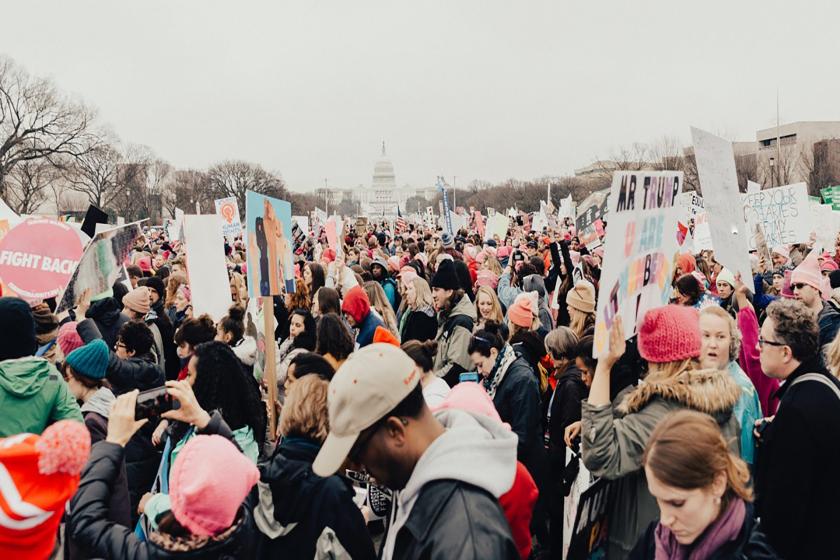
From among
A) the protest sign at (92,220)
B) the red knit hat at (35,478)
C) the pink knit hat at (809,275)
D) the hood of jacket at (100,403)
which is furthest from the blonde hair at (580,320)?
the protest sign at (92,220)

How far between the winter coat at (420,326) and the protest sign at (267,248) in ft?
5.32

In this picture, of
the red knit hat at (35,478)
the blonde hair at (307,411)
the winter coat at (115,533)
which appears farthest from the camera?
the blonde hair at (307,411)

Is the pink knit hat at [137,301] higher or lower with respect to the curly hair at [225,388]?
higher

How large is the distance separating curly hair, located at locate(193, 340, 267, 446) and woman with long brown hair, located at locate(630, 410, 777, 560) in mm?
2563

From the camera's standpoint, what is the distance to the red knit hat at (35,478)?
7.92 ft

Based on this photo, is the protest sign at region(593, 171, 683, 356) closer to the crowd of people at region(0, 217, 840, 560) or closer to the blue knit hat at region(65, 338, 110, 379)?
the crowd of people at region(0, 217, 840, 560)

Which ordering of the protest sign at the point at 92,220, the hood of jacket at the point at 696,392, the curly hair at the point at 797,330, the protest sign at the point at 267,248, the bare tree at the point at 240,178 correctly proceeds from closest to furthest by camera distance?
the hood of jacket at the point at 696,392, the curly hair at the point at 797,330, the protest sign at the point at 267,248, the protest sign at the point at 92,220, the bare tree at the point at 240,178

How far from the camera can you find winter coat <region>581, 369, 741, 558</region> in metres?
2.95

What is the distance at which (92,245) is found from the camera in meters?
6.13

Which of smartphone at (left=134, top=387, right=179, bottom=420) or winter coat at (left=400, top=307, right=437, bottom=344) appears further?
winter coat at (left=400, top=307, right=437, bottom=344)

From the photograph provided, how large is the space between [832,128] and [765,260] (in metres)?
84.6

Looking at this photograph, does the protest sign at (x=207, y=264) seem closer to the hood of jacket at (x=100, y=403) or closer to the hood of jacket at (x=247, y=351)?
the hood of jacket at (x=247, y=351)

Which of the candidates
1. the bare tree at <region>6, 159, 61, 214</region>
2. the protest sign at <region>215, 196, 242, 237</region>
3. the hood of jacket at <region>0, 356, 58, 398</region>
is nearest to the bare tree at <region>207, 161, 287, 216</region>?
the bare tree at <region>6, 159, 61, 214</region>

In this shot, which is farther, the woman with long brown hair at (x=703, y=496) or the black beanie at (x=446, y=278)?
the black beanie at (x=446, y=278)
